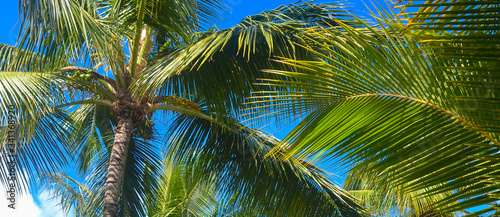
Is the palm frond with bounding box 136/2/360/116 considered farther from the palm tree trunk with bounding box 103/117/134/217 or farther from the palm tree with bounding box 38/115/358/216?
the palm tree with bounding box 38/115/358/216

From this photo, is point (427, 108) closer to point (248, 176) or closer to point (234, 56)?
point (234, 56)

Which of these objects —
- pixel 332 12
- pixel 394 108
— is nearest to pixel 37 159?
pixel 332 12

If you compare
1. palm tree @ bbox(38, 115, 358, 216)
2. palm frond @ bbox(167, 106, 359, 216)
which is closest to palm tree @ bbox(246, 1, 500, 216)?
palm tree @ bbox(38, 115, 358, 216)

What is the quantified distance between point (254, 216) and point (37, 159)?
2.90 metres

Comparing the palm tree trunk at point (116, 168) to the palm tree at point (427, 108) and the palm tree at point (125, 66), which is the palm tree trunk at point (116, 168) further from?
the palm tree at point (427, 108)

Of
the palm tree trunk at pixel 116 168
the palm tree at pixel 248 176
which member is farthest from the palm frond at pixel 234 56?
the palm tree at pixel 248 176

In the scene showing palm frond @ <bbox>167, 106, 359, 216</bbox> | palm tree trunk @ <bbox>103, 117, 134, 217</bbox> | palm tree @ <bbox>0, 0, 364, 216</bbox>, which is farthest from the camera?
palm frond @ <bbox>167, 106, 359, 216</bbox>

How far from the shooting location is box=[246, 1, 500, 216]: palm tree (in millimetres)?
1498

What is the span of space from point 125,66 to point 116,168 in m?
1.25

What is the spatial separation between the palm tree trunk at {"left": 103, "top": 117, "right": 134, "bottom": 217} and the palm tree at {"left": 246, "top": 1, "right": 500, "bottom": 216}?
3.12m

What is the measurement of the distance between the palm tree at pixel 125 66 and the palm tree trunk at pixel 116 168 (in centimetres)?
1

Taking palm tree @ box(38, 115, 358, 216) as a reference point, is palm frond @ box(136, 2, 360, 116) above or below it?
above

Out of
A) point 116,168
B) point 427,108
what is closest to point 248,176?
point 116,168

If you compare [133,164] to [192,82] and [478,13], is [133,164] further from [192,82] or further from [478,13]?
[478,13]
